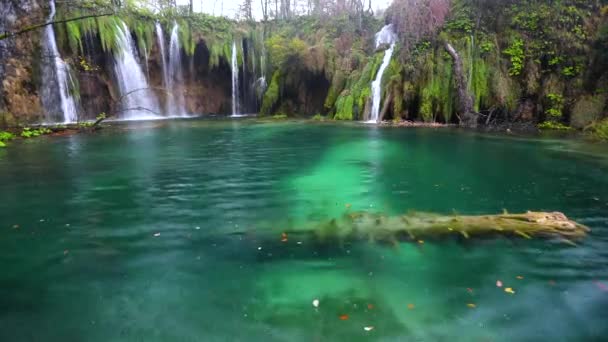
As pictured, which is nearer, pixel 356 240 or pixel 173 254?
pixel 173 254

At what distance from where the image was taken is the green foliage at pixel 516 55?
1947 centimetres

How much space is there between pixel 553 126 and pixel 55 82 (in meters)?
25.1

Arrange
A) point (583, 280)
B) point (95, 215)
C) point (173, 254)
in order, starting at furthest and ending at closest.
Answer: point (95, 215), point (173, 254), point (583, 280)

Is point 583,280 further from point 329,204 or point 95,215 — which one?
point 95,215

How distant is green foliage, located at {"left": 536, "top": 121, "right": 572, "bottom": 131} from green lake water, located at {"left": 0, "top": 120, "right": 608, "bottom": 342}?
9240mm

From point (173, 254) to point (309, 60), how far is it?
23652 millimetres

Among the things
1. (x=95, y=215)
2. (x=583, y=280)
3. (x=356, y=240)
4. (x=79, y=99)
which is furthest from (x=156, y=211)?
(x=79, y=99)

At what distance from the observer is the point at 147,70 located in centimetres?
2666

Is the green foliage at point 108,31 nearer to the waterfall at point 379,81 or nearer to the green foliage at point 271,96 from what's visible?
the green foliage at point 271,96

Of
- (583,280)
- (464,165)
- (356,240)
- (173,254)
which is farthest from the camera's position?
(464,165)

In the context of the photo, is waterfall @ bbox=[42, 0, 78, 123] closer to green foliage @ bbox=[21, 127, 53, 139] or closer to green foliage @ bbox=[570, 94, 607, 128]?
green foliage @ bbox=[21, 127, 53, 139]

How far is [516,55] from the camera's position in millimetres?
19688

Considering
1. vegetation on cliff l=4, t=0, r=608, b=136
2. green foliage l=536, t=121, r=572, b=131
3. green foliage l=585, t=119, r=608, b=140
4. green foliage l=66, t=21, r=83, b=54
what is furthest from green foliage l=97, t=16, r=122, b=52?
green foliage l=585, t=119, r=608, b=140

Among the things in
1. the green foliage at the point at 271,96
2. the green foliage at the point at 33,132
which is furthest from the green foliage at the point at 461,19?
the green foliage at the point at 33,132
